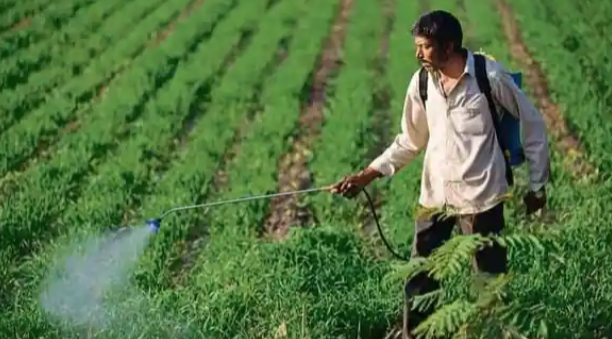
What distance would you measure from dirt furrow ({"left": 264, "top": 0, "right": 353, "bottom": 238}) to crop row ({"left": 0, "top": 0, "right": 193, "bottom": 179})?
66.0 inches

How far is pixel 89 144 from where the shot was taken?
28.4 ft

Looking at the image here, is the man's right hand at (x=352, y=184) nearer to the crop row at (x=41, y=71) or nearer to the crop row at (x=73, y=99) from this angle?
the crop row at (x=73, y=99)

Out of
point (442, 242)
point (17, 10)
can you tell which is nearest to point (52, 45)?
point (17, 10)

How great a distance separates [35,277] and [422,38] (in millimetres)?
2699

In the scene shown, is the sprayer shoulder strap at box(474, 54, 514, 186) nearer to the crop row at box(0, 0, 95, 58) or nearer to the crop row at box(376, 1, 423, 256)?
the crop row at box(376, 1, 423, 256)

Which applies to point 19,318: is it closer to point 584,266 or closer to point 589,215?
point 584,266

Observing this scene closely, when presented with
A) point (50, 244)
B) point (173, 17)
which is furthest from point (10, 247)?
point (173, 17)

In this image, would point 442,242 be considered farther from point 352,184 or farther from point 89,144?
point 89,144

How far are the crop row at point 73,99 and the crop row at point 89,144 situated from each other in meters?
0.16

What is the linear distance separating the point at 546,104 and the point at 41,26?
5.56 m

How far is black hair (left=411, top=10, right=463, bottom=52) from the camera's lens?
443 centimetres

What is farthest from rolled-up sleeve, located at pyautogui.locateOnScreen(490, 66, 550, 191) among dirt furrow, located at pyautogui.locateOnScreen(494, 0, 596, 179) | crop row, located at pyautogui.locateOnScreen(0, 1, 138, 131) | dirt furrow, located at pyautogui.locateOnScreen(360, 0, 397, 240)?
crop row, located at pyautogui.locateOnScreen(0, 1, 138, 131)

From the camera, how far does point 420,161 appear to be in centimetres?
820

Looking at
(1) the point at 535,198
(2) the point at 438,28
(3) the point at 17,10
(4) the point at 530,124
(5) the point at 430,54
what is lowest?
(3) the point at 17,10
